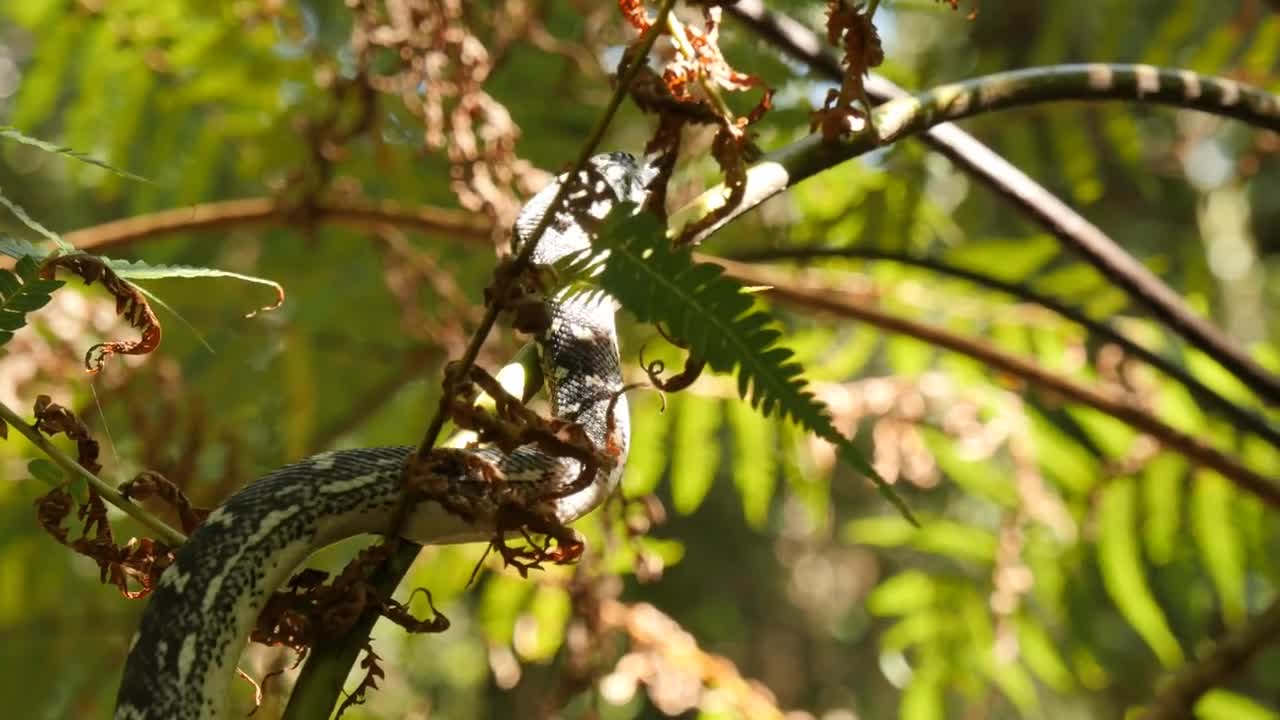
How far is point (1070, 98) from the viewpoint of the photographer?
47.7 inches

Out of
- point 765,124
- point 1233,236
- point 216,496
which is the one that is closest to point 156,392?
point 216,496

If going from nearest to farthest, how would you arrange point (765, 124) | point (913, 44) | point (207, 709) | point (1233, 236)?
point (207, 709) → point (765, 124) → point (1233, 236) → point (913, 44)

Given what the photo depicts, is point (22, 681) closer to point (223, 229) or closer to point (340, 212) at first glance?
point (223, 229)

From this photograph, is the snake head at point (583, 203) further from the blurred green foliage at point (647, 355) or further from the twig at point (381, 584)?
the blurred green foliage at point (647, 355)

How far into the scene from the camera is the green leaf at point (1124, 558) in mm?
2684

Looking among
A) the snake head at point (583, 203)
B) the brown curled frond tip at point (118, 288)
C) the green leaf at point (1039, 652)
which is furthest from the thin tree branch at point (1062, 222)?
the green leaf at point (1039, 652)

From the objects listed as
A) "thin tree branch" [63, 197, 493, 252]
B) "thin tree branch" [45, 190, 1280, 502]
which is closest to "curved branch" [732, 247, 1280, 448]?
"thin tree branch" [45, 190, 1280, 502]

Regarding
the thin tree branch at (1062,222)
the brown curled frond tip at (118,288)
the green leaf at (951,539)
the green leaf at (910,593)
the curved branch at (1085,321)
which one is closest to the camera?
the brown curled frond tip at (118,288)

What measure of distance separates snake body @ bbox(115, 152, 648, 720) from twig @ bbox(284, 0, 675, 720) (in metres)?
0.05

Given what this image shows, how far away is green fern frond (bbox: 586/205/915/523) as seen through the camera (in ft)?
2.80

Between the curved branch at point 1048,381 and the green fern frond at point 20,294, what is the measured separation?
1.18m

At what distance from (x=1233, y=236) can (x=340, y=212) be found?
489 centimetres

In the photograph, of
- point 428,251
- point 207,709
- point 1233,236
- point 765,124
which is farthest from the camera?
point 1233,236

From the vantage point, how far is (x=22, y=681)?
2965mm
